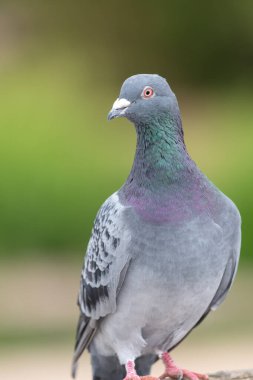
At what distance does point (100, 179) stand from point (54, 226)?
81 centimetres

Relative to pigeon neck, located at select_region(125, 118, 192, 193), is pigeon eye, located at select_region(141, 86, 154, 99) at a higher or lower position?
higher

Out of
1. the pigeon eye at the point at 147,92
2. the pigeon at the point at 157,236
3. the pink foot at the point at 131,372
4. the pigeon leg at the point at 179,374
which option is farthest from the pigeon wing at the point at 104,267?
the pigeon eye at the point at 147,92

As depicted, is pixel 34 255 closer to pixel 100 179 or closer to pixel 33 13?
pixel 100 179

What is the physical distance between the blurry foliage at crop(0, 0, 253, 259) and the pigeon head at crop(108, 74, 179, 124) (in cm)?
728

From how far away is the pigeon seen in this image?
4984 millimetres

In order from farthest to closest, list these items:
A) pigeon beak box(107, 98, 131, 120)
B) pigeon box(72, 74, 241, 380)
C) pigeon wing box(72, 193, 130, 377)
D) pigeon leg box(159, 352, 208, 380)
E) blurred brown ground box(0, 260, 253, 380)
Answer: blurred brown ground box(0, 260, 253, 380) < pigeon leg box(159, 352, 208, 380) < pigeon wing box(72, 193, 130, 377) < pigeon box(72, 74, 241, 380) < pigeon beak box(107, 98, 131, 120)

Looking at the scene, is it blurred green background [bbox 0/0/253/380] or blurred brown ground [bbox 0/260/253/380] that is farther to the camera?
blurred green background [bbox 0/0/253/380]

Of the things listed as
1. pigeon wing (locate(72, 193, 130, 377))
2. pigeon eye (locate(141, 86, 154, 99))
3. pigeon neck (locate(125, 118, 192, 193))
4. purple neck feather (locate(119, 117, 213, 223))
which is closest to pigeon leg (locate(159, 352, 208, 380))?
pigeon wing (locate(72, 193, 130, 377))

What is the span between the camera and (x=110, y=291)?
525 cm

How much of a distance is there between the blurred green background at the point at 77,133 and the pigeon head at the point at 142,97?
5974 mm

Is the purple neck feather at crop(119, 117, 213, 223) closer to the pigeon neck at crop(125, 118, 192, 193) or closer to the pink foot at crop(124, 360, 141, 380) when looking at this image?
the pigeon neck at crop(125, 118, 192, 193)

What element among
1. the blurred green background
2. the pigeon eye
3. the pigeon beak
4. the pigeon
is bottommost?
the pigeon

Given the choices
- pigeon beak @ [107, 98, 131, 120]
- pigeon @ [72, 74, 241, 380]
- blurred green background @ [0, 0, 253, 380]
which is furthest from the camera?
blurred green background @ [0, 0, 253, 380]

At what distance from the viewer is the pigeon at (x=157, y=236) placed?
4.98m
